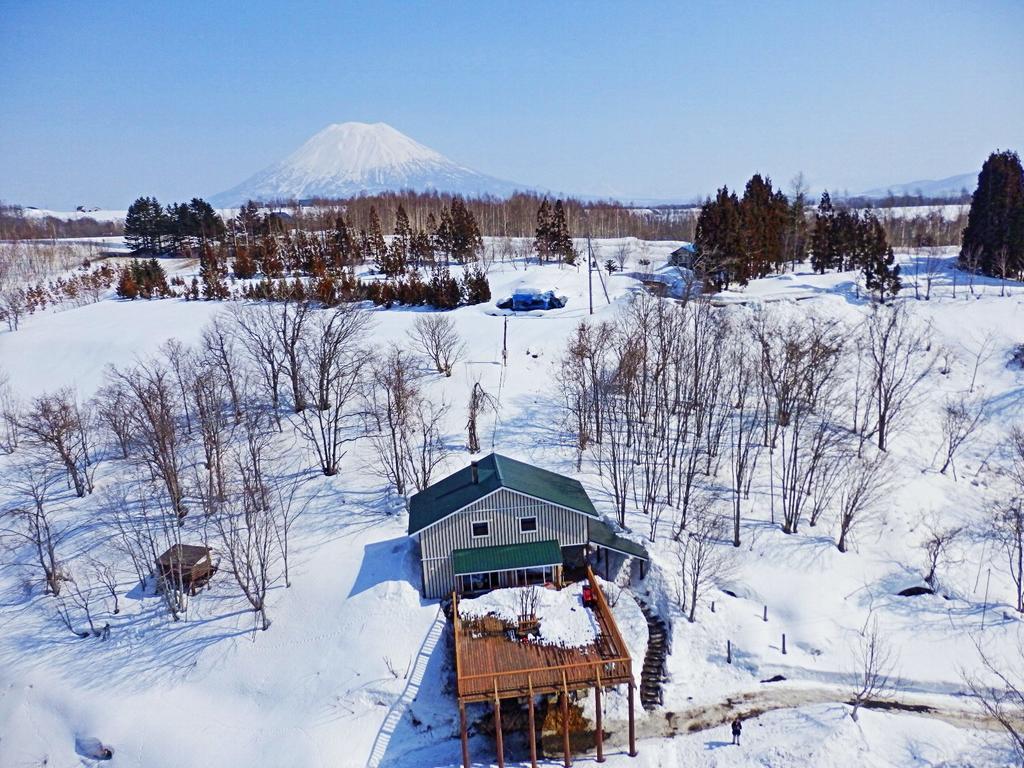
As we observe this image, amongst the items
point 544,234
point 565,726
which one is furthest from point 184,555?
A: point 544,234

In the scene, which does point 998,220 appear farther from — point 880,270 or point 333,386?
point 333,386

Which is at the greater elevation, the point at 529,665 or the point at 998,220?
the point at 998,220

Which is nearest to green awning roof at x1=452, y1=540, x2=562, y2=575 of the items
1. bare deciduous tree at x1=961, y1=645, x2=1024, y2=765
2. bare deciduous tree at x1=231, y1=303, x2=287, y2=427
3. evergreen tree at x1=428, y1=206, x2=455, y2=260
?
bare deciduous tree at x1=961, y1=645, x2=1024, y2=765

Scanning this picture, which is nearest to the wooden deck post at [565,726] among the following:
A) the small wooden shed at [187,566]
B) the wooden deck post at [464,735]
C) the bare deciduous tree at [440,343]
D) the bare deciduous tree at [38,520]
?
the wooden deck post at [464,735]

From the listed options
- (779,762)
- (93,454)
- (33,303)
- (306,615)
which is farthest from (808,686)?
(33,303)

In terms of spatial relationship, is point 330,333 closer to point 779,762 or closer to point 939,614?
point 779,762

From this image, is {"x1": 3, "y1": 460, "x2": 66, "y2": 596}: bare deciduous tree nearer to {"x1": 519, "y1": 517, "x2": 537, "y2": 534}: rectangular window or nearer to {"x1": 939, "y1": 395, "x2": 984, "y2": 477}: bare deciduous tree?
{"x1": 519, "y1": 517, "x2": 537, "y2": 534}: rectangular window

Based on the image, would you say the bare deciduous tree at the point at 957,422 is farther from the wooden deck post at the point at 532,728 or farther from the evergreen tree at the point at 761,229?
the wooden deck post at the point at 532,728
